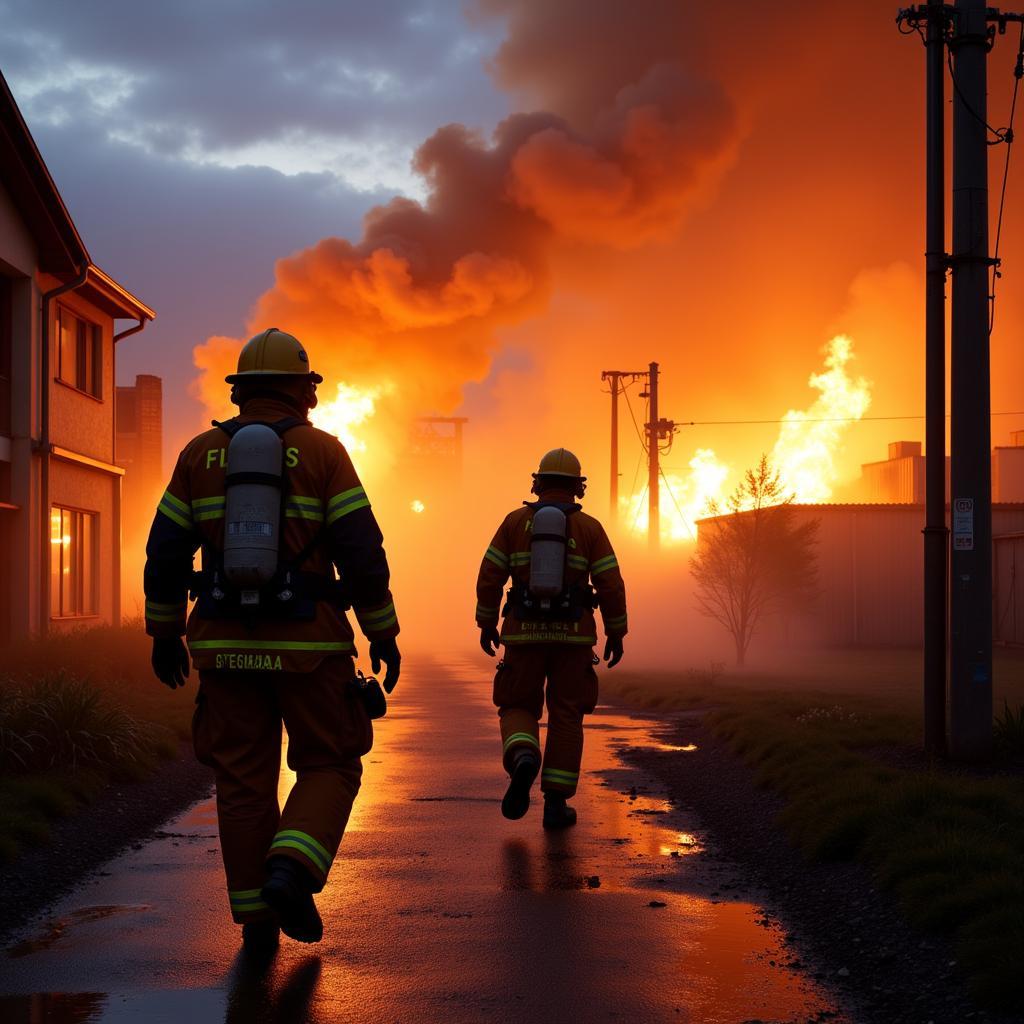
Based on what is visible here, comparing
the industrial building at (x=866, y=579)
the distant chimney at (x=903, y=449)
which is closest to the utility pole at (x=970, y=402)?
the industrial building at (x=866, y=579)

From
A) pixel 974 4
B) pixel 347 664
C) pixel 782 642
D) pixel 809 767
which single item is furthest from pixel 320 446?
pixel 782 642

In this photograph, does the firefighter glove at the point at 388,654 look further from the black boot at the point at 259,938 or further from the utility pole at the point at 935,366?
the utility pole at the point at 935,366

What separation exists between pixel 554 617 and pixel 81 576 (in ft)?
48.4

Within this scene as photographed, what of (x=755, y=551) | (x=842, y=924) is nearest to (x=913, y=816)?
(x=842, y=924)

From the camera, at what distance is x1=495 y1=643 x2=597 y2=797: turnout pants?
748 cm

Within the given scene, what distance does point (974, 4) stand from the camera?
9.01 m

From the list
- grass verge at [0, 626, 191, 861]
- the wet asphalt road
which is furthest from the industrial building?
the wet asphalt road

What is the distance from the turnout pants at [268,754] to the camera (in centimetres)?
461

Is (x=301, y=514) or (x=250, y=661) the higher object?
(x=301, y=514)

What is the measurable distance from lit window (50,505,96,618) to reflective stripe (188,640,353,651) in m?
14.9

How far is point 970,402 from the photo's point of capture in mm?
8945

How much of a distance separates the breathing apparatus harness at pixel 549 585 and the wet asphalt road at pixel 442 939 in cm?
117

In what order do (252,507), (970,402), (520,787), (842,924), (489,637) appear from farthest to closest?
1. (970,402)
2. (489,637)
3. (520,787)
4. (842,924)
5. (252,507)

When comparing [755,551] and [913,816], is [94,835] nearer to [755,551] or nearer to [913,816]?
[913,816]
